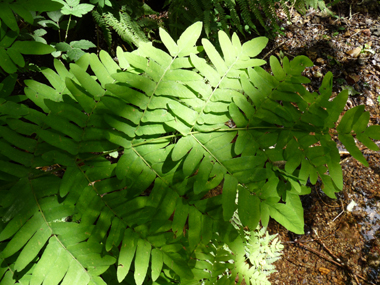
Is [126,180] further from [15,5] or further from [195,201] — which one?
[15,5]

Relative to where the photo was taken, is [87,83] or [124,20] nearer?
[87,83]

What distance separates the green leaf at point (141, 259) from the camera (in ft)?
4.08

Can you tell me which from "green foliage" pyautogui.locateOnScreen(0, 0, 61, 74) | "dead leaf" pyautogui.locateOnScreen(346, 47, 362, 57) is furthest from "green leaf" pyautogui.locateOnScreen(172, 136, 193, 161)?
"dead leaf" pyautogui.locateOnScreen(346, 47, 362, 57)

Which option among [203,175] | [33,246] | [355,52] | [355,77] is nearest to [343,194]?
[355,77]

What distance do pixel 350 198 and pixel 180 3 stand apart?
301cm

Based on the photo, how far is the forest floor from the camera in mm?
2941

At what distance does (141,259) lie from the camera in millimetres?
1266

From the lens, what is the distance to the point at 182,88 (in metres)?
1.28

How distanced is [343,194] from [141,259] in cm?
290

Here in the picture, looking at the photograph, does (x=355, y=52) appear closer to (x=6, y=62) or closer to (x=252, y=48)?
(x=252, y=48)

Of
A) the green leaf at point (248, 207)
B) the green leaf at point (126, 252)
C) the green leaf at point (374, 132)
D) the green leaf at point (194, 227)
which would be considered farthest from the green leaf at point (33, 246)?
the green leaf at point (374, 132)

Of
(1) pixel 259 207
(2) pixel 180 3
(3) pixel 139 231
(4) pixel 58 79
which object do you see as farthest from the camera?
(2) pixel 180 3

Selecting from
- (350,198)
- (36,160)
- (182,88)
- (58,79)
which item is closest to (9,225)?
(36,160)

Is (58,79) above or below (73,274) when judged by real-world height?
above
